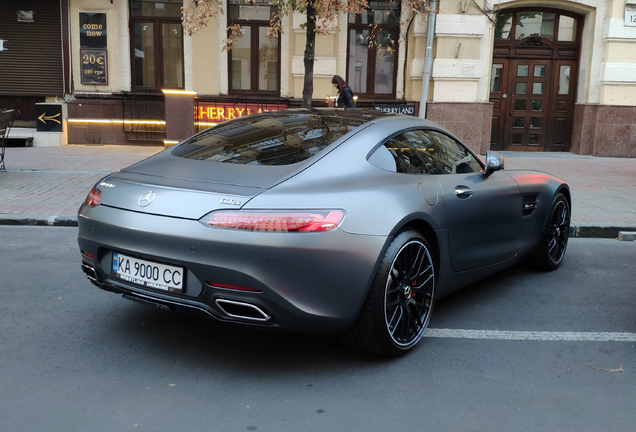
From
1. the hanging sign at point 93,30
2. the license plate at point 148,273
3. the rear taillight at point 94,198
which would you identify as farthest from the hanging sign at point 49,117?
the license plate at point 148,273

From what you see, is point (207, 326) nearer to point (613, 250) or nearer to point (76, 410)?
point (76, 410)

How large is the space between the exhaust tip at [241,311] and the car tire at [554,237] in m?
3.12

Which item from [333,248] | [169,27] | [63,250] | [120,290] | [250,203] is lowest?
[63,250]

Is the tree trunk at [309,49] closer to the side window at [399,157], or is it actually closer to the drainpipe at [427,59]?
the drainpipe at [427,59]

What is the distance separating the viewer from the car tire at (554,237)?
218 inches

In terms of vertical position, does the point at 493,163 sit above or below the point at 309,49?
below

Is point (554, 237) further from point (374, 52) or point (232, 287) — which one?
point (374, 52)

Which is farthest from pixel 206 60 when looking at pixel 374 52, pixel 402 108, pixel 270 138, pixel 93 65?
pixel 270 138

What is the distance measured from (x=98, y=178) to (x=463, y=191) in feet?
23.7

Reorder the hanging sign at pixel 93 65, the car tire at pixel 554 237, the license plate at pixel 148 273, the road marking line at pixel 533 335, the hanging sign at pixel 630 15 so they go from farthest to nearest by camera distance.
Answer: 1. the hanging sign at pixel 93 65
2. the hanging sign at pixel 630 15
3. the car tire at pixel 554 237
4. the road marking line at pixel 533 335
5. the license plate at pixel 148 273

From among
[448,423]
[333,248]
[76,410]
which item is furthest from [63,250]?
[448,423]

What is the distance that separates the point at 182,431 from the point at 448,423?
1.20 m

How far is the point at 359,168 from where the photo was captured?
3.74 metres

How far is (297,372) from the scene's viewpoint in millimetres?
3537
